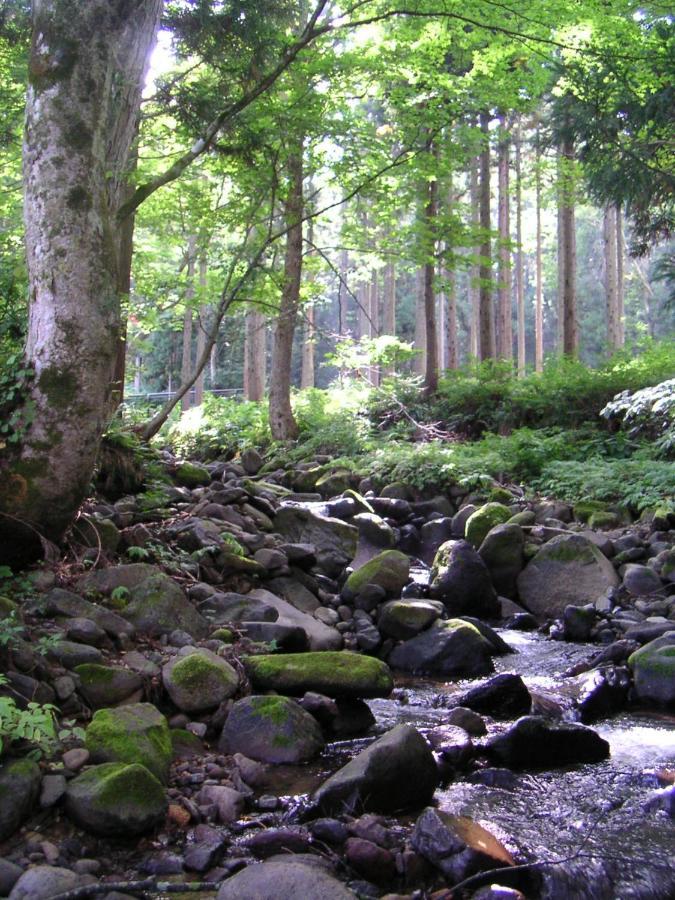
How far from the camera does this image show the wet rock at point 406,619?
7.45 m

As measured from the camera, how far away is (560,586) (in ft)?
30.2

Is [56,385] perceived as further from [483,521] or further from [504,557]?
[483,521]

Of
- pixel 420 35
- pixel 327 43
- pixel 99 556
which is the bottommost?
pixel 99 556

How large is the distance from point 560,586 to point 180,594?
4859 millimetres

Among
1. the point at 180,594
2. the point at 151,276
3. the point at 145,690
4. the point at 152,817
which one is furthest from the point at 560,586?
the point at 151,276

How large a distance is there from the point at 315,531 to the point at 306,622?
2.41 metres

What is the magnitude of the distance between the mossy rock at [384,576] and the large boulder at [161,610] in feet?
8.15

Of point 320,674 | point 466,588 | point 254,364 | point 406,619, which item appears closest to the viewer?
point 320,674

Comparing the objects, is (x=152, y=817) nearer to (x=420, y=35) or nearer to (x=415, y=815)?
(x=415, y=815)

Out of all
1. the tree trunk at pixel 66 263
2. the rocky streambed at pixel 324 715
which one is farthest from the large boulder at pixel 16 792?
the tree trunk at pixel 66 263

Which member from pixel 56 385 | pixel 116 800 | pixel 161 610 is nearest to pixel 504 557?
pixel 161 610

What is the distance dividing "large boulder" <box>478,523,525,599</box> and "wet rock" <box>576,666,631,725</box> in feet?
10.0

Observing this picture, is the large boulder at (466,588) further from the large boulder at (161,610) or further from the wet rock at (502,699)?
the large boulder at (161,610)

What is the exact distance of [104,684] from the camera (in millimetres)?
4852
